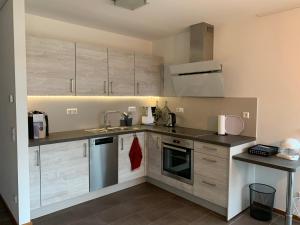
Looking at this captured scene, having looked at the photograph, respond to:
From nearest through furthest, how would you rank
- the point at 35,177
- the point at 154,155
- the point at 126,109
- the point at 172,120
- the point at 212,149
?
the point at 35,177 < the point at 212,149 < the point at 154,155 < the point at 172,120 < the point at 126,109

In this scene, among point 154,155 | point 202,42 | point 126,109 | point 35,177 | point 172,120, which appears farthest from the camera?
point 126,109

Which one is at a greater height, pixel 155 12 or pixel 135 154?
pixel 155 12

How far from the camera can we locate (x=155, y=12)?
279 cm

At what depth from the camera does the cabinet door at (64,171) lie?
2.58 metres

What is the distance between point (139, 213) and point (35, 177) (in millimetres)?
1262

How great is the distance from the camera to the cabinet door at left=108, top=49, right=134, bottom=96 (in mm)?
3393

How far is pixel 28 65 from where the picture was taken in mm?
2627

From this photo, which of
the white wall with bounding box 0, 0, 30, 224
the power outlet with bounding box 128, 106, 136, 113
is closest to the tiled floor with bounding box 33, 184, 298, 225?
the white wall with bounding box 0, 0, 30, 224

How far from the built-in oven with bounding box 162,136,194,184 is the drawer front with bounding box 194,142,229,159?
11 centimetres

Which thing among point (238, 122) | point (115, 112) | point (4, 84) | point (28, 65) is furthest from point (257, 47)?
point (4, 84)

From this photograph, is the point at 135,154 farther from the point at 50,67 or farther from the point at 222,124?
the point at 50,67

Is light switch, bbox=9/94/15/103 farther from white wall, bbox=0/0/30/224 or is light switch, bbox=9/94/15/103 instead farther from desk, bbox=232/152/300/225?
desk, bbox=232/152/300/225

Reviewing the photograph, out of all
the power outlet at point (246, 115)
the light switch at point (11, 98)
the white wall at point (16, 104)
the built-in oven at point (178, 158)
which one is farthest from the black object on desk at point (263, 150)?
the light switch at point (11, 98)

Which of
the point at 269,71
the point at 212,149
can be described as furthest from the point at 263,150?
the point at 269,71
